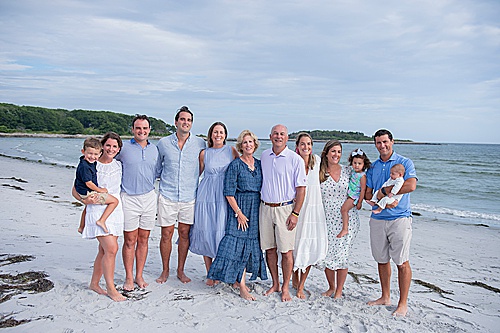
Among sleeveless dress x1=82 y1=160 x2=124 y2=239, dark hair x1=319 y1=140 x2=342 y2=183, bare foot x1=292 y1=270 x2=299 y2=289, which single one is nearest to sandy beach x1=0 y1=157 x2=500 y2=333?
bare foot x1=292 y1=270 x2=299 y2=289

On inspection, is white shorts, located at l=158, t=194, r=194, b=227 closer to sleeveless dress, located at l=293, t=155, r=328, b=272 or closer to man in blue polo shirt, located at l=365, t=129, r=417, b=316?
sleeveless dress, located at l=293, t=155, r=328, b=272

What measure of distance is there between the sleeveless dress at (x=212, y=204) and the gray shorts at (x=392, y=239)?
5.81 ft

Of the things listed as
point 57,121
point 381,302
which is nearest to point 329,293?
point 381,302

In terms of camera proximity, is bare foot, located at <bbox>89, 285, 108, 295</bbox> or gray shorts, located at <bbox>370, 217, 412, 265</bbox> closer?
gray shorts, located at <bbox>370, 217, 412, 265</bbox>

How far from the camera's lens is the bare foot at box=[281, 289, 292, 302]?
486 cm

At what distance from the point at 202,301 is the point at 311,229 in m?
1.49

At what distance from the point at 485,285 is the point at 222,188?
4.55 metres

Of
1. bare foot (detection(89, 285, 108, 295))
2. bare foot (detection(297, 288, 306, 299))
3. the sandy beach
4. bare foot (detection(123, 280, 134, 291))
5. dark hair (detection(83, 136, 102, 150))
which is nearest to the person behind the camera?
the sandy beach

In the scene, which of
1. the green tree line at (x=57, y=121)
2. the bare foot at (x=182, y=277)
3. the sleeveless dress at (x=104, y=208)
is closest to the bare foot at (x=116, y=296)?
the sleeveless dress at (x=104, y=208)

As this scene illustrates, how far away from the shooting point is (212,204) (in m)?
5.06

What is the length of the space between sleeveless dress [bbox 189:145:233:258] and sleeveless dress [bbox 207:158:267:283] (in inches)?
4.7

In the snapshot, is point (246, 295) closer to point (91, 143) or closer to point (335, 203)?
point (335, 203)

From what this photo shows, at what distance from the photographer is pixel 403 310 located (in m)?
4.62

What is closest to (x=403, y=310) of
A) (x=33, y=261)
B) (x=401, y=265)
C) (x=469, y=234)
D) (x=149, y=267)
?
(x=401, y=265)
